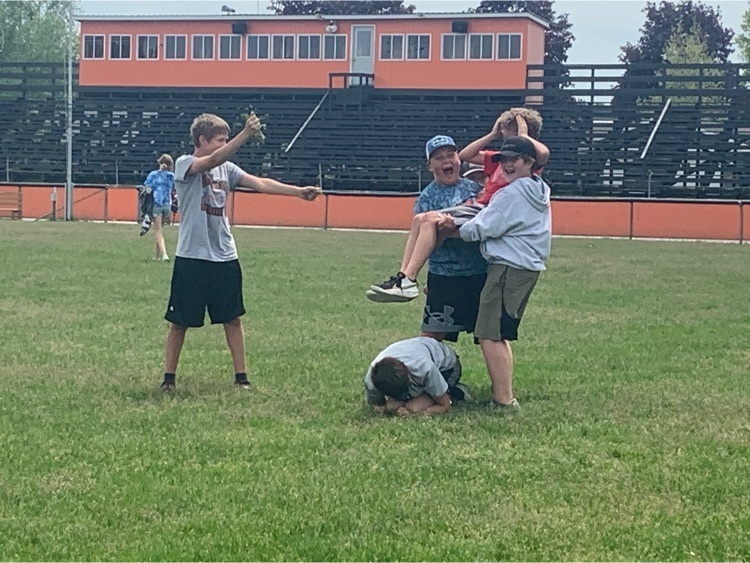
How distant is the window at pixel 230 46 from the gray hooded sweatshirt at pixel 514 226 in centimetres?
5094

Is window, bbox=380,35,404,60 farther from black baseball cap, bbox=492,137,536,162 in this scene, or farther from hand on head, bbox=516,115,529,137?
black baseball cap, bbox=492,137,536,162

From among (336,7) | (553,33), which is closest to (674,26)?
(553,33)

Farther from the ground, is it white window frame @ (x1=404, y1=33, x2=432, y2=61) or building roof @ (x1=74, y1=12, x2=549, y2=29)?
building roof @ (x1=74, y1=12, x2=549, y2=29)

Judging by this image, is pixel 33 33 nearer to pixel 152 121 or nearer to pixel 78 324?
pixel 152 121

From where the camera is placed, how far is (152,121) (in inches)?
2160

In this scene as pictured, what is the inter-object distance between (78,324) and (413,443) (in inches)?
237

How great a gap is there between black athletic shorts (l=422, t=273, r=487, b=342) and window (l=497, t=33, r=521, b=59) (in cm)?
4695

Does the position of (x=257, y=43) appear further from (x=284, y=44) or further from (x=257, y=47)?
(x=284, y=44)

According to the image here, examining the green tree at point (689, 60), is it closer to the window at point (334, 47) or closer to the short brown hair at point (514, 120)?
the window at point (334, 47)

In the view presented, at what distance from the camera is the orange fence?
39719 mm

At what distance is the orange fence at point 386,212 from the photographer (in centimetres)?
3972

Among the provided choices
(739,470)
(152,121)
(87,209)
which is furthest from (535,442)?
(152,121)

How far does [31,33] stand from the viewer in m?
81.6

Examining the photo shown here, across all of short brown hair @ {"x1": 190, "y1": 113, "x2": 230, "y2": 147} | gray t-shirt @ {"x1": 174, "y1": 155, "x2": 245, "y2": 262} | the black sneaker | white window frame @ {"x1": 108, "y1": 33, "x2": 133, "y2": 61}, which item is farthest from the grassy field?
white window frame @ {"x1": 108, "y1": 33, "x2": 133, "y2": 61}
